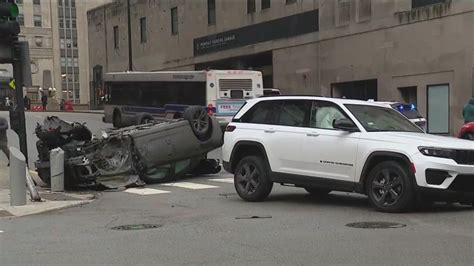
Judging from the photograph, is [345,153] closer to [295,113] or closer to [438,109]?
[295,113]

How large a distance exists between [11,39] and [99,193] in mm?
3628

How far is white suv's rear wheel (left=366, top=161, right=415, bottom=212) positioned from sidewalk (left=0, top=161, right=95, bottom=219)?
5401 millimetres

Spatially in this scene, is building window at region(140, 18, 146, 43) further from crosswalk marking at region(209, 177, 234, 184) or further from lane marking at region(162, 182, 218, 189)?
lane marking at region(162, 182, 218, 189)

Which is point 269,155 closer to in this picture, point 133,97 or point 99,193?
point 99,193

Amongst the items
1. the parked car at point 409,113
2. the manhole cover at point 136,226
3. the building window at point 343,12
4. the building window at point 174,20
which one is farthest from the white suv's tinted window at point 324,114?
the building window at point 174,20

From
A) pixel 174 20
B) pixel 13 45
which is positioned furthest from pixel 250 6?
pixel 13 45

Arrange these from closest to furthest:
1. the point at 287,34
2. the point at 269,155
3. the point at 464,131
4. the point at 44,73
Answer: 1. the point at 269,155
2. the point at 464,131
3. the point at 287,34
4. the point at 44,73

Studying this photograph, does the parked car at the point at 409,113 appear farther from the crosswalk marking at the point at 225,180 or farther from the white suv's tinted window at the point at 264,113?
the white suv's tinted window at the point at 264,113

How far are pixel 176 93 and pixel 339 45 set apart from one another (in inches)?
360

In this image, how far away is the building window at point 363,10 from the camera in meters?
29.2

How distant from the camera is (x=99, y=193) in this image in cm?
1318

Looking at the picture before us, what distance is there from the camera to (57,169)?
13172mm

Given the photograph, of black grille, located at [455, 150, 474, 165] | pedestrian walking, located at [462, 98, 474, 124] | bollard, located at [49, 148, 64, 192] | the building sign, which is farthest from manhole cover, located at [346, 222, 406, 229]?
the building sign

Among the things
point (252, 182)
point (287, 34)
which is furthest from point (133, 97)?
point (252, 182)
